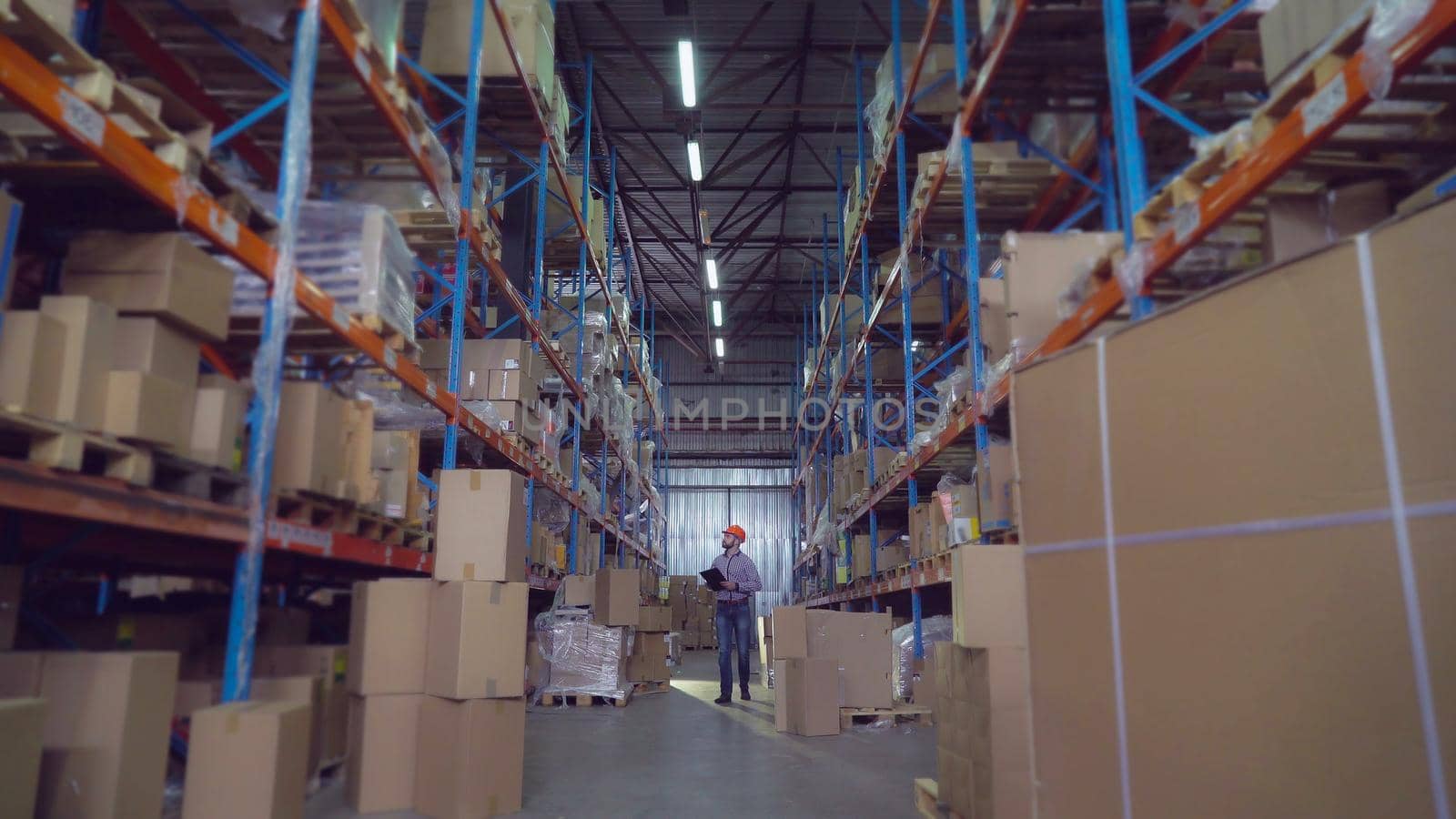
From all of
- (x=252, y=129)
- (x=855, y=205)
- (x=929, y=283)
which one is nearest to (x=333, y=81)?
(x=252, y=129)

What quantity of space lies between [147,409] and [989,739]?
127 inches

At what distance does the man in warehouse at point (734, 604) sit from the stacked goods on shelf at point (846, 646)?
1.63m

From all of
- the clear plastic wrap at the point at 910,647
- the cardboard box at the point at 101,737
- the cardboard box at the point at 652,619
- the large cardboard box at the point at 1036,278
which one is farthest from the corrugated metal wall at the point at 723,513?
the cardboard box at the point at 101,737

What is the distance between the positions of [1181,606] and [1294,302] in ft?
2.14

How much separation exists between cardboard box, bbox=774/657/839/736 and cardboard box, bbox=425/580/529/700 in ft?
9.58

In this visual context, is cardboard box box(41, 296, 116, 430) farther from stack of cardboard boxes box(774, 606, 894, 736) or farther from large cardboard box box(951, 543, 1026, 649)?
stack of cardboard boxes box(774, 606, 894, 736)

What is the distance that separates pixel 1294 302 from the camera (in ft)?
5.37

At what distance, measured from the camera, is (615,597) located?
8305mm

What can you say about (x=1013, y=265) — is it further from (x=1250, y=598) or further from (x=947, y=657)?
(x=1250, y=598)

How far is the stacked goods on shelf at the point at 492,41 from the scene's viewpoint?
655 centimetres

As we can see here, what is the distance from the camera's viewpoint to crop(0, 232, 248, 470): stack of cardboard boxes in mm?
2548

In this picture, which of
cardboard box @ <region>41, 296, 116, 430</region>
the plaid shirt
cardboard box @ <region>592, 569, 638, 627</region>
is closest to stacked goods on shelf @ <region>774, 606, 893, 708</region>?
the plaid shirt

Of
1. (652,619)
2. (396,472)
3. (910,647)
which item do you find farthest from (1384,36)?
(652,619)

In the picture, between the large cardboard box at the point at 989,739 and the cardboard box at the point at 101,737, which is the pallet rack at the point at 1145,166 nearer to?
the large cardboard box at the point at 989,739
